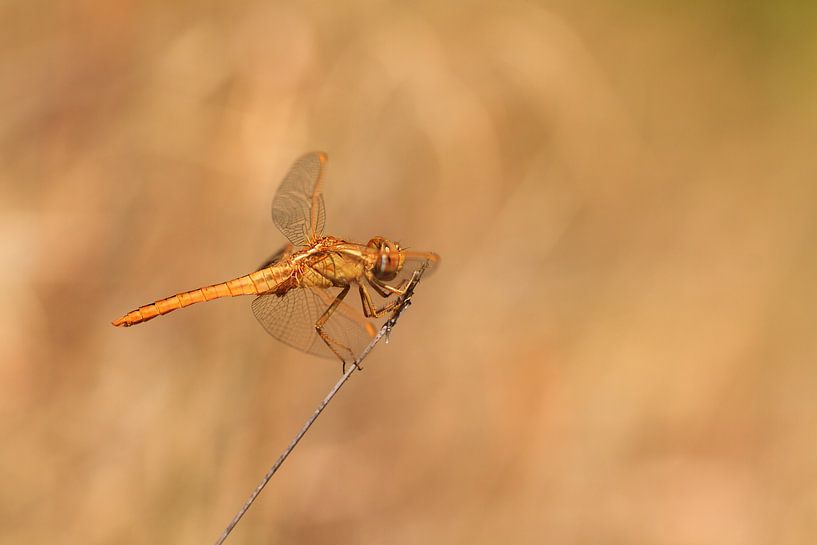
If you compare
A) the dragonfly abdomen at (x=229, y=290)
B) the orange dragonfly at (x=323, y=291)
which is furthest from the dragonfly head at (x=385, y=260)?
the dragonfly abdomen at (x=229, y=290)

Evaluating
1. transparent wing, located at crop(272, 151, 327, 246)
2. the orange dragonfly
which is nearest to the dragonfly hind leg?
the orange dragonfly

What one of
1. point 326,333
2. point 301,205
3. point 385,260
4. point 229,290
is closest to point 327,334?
point 326,333

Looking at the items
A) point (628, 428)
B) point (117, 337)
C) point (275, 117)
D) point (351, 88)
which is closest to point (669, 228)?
point (628, 428)

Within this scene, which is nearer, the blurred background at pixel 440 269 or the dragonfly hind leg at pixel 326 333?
the dragonfly hind leg at pixel 326 333

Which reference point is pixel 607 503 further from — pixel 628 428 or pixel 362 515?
pixel 362 515

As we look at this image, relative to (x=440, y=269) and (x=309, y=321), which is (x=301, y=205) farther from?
(x=440, y=269)

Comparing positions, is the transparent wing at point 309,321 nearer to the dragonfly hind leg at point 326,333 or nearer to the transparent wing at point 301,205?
the dragonfly hind leg at point 326,333
